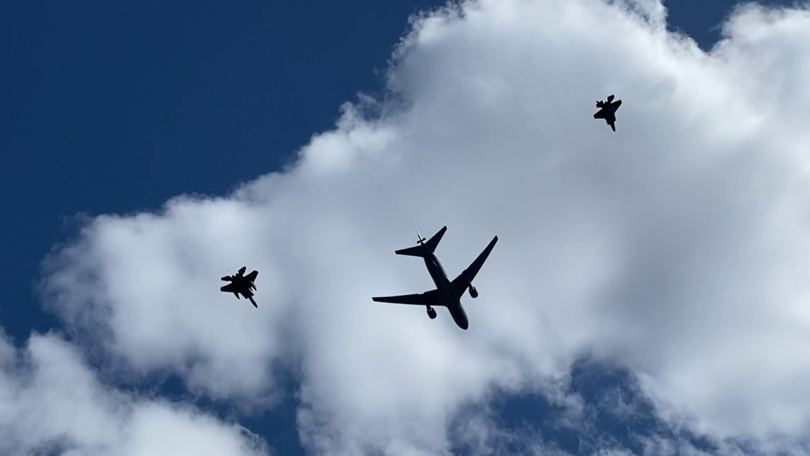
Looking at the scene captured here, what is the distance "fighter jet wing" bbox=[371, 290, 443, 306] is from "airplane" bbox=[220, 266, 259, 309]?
21.1 meters

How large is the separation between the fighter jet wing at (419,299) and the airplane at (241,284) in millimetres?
21093

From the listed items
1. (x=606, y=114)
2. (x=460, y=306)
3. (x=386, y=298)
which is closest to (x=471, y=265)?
(x=460, y=306)

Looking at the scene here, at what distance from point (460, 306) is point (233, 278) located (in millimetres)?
36418

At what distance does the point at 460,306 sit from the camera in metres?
117

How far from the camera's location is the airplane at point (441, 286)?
4449 inches

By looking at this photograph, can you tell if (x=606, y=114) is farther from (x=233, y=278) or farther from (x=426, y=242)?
(x=233, y=278)

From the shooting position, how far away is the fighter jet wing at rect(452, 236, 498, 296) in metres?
118

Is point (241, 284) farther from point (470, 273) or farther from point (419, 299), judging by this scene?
point (470, 273)

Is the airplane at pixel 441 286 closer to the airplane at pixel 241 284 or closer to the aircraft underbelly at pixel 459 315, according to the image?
the aircraft underbelly at pixel 459 315

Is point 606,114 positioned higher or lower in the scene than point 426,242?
higher

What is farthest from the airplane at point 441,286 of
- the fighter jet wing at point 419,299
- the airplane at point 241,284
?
the airplane at point 241,284

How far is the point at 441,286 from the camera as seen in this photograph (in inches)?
4540

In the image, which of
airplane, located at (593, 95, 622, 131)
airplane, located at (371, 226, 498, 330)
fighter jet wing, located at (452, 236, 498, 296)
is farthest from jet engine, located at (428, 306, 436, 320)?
airplane, located at (593, 95, 622, 131)

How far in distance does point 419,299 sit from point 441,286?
8511mm
